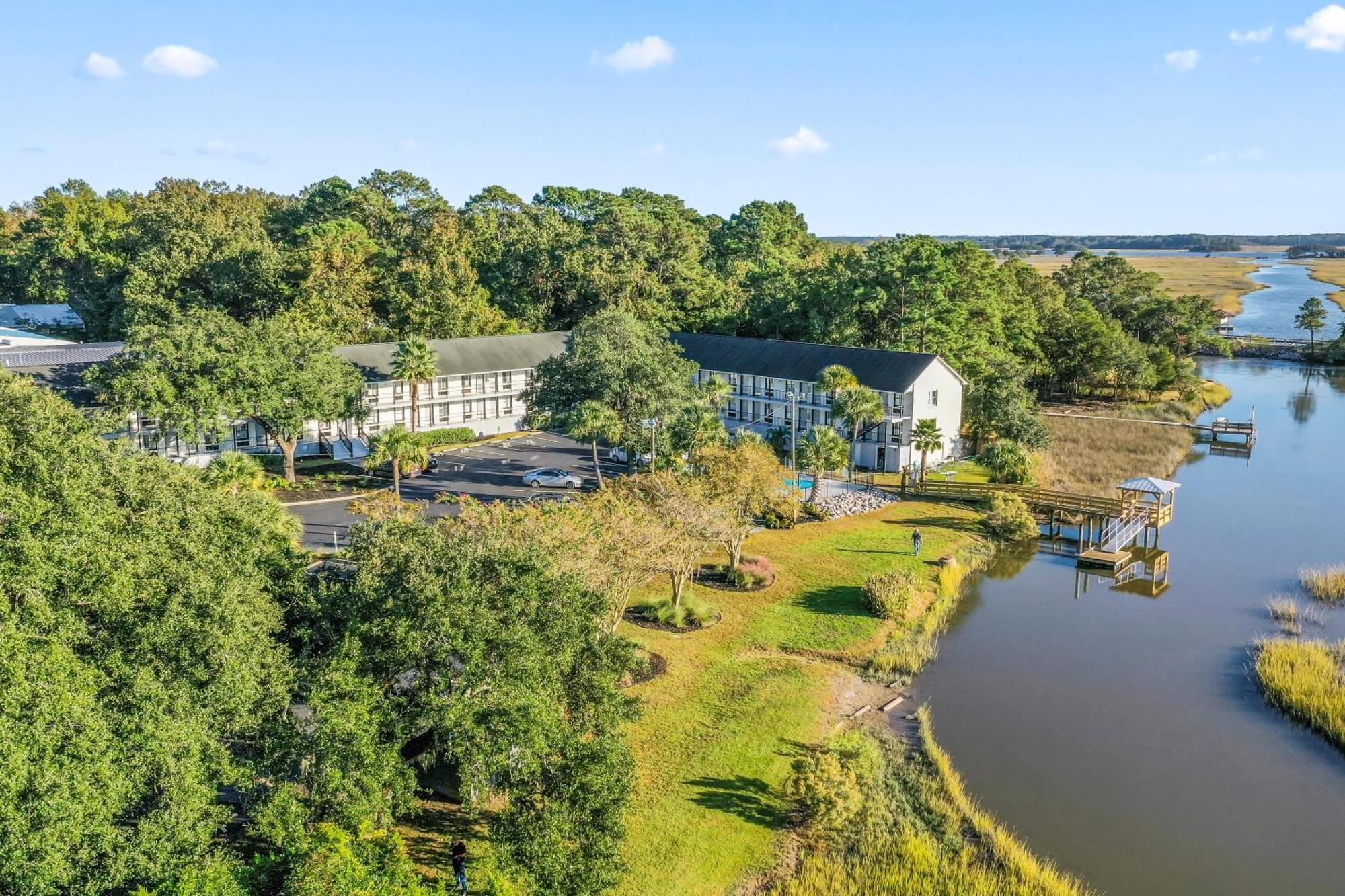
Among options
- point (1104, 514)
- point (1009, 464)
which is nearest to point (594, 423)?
point (1009, 464)

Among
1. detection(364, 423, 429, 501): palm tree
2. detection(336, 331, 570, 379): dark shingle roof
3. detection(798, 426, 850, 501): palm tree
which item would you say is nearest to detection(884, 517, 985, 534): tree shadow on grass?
detection(798, 426, 850, 501): palm tree

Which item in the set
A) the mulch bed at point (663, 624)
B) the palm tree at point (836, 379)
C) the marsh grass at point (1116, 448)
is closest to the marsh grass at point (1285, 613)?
the marsh grass at point (1116, 448)

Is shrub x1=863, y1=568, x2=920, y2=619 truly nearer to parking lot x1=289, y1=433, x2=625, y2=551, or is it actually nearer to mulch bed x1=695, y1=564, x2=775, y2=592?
mulch bed x1=695, y1=564, x2=775, y2=592

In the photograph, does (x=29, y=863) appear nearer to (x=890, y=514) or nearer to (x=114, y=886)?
(x=114, y=886)

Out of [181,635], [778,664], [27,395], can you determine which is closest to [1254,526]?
[778,664]

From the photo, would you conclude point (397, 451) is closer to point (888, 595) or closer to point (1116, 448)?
point (888, 595)

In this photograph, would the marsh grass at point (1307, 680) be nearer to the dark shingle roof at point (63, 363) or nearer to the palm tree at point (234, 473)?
the palm tree at point (234, 473)
